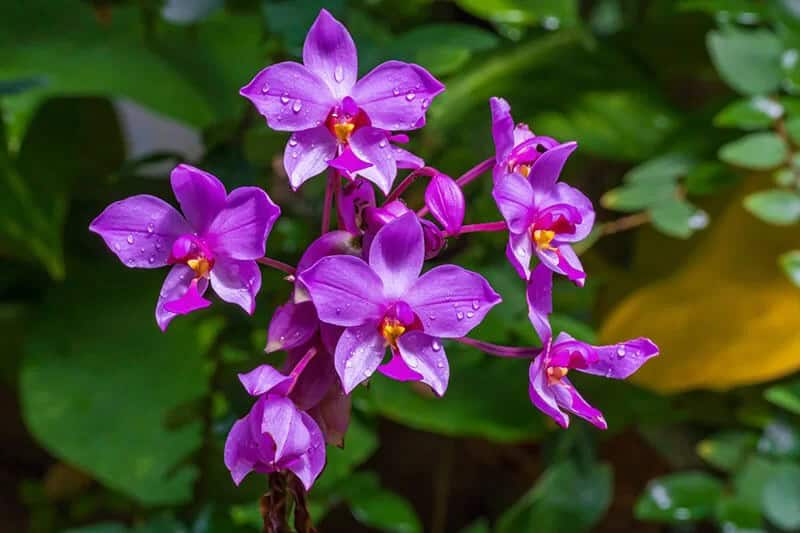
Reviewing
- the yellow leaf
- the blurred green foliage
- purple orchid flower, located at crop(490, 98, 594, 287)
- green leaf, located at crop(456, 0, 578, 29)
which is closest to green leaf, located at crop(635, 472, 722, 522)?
the blurred green foliage

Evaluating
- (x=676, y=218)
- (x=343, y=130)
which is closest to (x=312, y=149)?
(x=343, y=130)

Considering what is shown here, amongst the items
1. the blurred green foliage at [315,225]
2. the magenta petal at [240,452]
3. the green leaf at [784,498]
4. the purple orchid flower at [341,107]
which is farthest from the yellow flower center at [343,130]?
the green leaf at [784,498]

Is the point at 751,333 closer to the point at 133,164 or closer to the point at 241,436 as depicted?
the point at 133,164

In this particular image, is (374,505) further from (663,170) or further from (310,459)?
(310,459)

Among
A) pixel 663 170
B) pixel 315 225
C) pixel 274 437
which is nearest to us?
pixel 274 437

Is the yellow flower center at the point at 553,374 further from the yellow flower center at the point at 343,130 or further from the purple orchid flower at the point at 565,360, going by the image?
the yellow flower center at the point at 343,130

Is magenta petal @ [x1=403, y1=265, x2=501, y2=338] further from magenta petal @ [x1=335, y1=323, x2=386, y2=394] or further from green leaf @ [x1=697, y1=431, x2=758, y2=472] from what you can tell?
green leaf @ [x1=697, y1=431, x2=758, y2=472]
